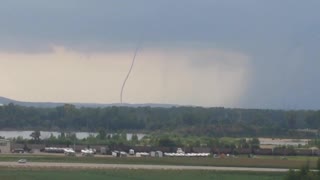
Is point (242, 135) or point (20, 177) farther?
point (242, 135)

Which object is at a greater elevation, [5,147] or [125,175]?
[5,147]

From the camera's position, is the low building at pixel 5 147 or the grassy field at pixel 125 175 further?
the low building at pixel 5 147

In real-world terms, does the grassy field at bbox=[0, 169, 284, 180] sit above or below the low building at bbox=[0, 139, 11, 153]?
below

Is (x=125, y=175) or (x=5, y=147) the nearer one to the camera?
(x=125, y=175)

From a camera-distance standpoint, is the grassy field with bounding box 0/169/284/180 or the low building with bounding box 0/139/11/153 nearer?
the grassy field with bounding box 0/169/284/180

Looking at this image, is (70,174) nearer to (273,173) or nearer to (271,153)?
(273,173)

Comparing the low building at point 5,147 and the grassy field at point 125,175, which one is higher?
the low building at point 5,147

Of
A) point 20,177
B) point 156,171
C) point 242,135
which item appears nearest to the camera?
point 20,177

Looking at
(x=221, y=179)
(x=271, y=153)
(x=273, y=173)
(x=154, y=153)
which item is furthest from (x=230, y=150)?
(x=221, y=179)
